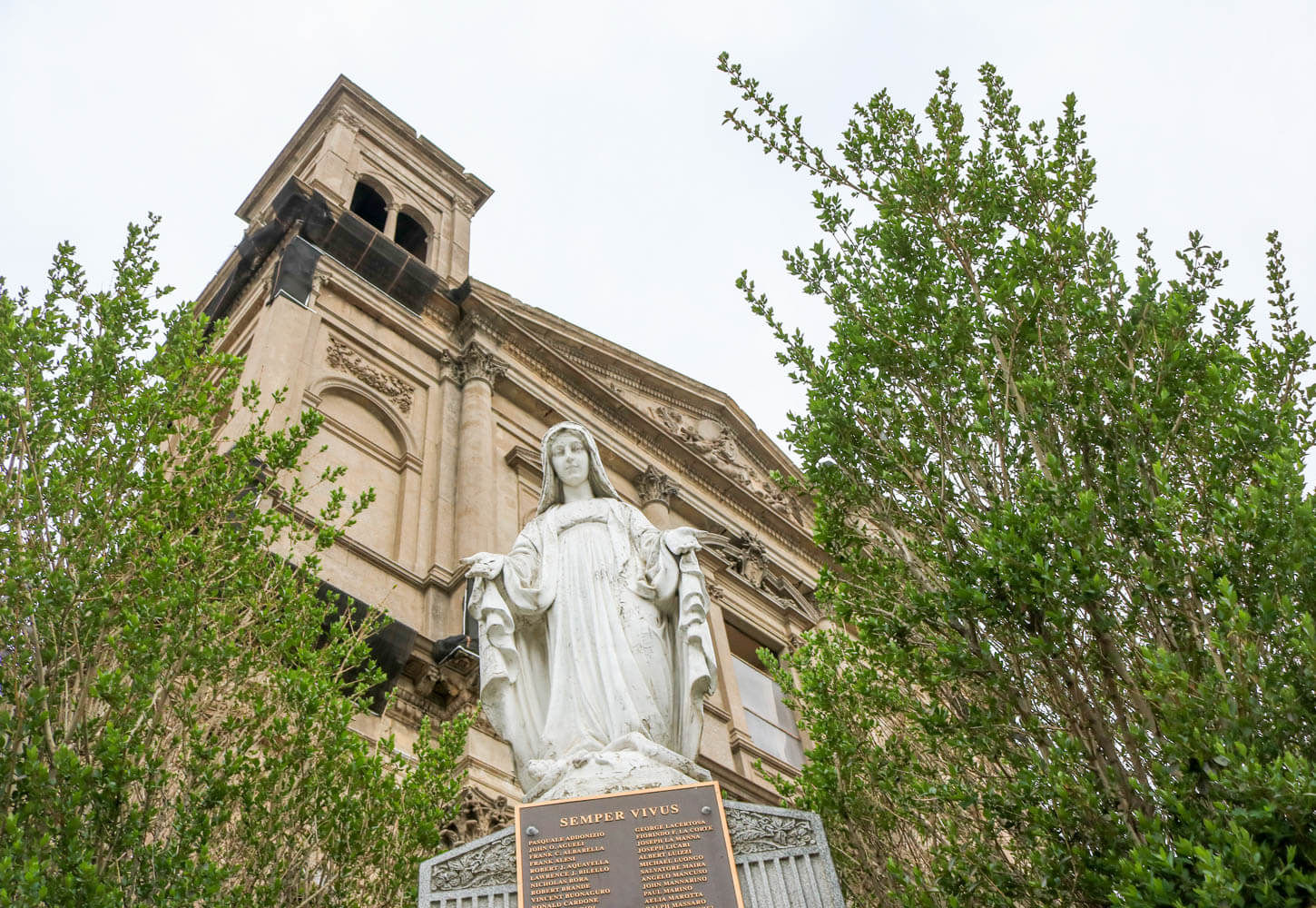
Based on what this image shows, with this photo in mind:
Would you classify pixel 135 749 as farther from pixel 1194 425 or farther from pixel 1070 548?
pixel 1194 425

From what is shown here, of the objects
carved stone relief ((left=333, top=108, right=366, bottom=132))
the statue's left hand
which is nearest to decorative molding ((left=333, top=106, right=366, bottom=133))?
carved stone relief ((left=333, top=108, right=366, bottom=132))

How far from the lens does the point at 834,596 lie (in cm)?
913

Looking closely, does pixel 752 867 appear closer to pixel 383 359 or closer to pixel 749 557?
pixel 383 359

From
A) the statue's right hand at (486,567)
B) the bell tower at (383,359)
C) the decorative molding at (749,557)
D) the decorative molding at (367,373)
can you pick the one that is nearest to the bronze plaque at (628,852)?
the statue's right hand at (486,567)

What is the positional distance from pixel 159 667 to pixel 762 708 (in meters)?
14.5

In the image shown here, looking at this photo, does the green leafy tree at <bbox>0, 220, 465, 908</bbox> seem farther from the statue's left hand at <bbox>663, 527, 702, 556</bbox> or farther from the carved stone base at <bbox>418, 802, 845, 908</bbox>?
the statue's left hand at <bbox>663, 527, 702, 556</bbox>

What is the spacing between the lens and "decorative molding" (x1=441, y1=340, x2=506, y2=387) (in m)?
19.1

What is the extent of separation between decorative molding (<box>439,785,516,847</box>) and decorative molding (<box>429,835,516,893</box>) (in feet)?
21.9

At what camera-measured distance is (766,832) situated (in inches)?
178

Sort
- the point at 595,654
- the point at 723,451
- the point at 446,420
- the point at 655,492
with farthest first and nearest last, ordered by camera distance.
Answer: the point at 723,451, the point at 655,492, the point at 446,420, the point at 595,654

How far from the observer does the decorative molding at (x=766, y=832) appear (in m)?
4.46

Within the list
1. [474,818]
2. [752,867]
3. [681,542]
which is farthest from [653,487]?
[752,867]

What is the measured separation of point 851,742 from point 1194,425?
4.23 meters

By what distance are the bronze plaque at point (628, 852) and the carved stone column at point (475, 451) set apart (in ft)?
35.0
